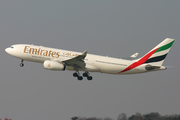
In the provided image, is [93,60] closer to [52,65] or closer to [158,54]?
[52,65]

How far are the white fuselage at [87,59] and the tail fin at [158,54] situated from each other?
1.57 meters

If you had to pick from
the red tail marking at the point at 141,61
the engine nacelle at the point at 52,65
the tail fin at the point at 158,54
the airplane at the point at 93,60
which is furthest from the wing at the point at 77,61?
the tail fin at the point at 158,54

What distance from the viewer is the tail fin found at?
51.7 m

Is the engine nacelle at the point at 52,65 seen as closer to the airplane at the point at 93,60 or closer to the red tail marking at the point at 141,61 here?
the airplane at the point at 93,60

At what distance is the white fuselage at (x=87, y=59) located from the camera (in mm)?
51562

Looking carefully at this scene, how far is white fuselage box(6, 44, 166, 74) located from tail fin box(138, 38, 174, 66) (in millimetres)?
1572

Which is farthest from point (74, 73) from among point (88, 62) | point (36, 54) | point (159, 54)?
point (159, 54)

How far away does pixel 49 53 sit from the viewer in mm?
52375

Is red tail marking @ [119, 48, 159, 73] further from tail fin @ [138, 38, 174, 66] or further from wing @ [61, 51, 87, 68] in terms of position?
wing @ [61, 51, 87, 68]

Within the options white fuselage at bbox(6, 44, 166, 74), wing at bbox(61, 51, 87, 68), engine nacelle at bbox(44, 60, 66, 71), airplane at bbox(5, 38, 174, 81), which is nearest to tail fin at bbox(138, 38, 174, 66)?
airplane at bbox(5, 38, 174, 81)

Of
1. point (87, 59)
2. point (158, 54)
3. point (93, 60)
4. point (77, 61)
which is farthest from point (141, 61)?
point (77, 61)

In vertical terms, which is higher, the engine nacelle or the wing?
the wing

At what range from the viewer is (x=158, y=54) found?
2055 inches

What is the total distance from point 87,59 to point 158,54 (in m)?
12.2
